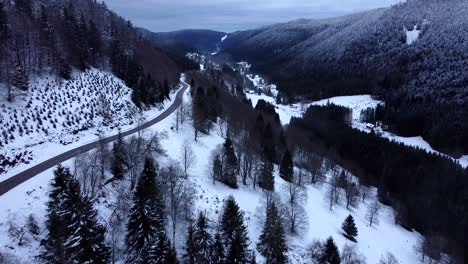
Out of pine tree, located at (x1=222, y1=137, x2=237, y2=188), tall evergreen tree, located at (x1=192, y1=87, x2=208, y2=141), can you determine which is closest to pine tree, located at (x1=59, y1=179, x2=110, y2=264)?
pine tree, located at (x1=222, y1=137, x2=237, y2=188)

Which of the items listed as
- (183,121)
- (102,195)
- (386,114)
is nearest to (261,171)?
(183,121)

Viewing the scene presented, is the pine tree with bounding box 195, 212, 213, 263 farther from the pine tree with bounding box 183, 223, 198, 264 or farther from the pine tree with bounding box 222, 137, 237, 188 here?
the pine tree with bounding box 222, 137, 237, 188

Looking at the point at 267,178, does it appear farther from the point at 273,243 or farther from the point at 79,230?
the point at 79,230

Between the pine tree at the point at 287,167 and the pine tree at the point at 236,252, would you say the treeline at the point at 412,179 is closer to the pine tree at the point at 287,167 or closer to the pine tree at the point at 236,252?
the pine tree at the point at 287,167

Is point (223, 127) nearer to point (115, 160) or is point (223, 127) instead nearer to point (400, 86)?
point (115, 160)

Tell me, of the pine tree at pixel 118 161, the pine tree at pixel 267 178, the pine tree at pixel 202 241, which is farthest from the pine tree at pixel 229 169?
the pine tree at pixel 118 161

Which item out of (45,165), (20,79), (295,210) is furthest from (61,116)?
(295,210)

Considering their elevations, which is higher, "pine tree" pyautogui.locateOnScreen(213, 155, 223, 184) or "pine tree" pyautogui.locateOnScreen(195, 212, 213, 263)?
"pine tree" pyautogui.locateOnScreen(213, 155, 223, 184)
